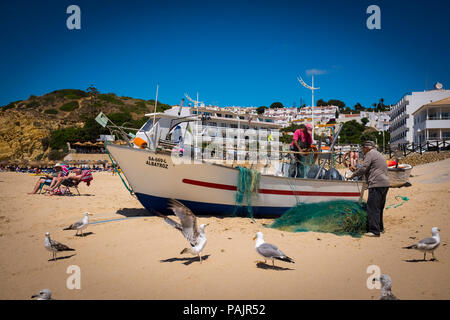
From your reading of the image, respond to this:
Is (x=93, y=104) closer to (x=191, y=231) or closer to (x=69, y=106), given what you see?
(x=69, y=106)

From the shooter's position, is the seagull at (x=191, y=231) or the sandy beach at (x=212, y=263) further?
the seagull at (x=191, y=231)

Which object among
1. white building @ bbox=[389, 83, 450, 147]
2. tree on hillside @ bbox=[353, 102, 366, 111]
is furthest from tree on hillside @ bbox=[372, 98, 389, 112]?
white building @ bbox=[389, 83, 450, 147]

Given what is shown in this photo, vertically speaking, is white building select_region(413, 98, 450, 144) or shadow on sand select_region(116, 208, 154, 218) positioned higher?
white building select_region(413, 98, 450, 144)

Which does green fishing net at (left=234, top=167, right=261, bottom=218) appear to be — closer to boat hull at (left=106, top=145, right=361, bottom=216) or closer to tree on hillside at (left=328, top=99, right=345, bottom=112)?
boat hull at (left=106, top=145, right=361, bottom=216)

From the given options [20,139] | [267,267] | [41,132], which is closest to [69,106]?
[41,132]

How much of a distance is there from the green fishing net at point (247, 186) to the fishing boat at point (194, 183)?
101 millimetres

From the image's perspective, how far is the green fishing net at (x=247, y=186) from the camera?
6.84 meters

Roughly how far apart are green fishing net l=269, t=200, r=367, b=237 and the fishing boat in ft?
2.20

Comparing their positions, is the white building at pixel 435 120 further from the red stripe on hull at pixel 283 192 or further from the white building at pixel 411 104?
the red stripe on hull at pixel 283 192

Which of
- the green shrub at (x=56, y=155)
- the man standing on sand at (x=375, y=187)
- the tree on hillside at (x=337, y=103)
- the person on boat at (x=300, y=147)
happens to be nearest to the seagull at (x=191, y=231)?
the man standing on sand at (x=375, y=187)

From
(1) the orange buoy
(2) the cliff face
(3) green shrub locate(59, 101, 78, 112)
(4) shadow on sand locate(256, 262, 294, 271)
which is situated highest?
(3) green shrub locate(59, 101, 78, 112)

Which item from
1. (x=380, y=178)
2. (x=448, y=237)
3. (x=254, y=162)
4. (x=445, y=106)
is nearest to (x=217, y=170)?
(x=254, y=162)

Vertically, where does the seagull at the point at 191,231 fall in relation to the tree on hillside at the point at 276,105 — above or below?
below

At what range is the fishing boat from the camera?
6430 millimetres
